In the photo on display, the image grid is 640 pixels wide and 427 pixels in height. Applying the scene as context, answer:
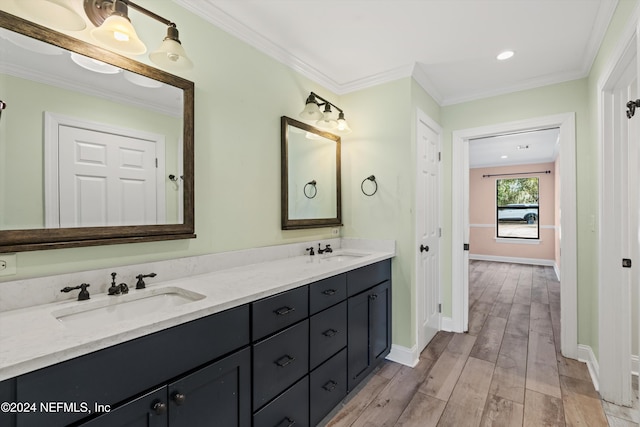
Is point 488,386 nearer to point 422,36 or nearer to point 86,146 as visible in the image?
point 422,36

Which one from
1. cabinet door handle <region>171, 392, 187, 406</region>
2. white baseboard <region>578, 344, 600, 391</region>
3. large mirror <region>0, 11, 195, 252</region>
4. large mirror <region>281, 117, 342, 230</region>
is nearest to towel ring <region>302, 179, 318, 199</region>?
large mirror <region>281, 117, 342, 230</region>

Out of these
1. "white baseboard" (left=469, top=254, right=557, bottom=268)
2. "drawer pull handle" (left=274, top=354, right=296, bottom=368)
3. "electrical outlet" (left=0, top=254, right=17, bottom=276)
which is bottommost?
"white baseboard" (left=469, top=254, right=557, bottom=268)

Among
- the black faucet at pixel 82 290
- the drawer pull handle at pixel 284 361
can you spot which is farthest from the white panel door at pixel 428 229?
the black faucet at pixel 82 290

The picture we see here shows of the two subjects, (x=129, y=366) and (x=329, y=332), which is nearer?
(x=129, y=366)

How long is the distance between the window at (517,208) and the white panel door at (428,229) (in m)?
5.12

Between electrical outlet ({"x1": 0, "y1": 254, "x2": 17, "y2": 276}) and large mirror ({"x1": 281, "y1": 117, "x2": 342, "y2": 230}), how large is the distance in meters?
1.44

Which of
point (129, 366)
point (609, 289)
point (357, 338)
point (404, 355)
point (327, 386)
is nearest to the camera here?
point (129, 366)

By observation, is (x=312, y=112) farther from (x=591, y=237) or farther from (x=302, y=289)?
(x=591, y=237)

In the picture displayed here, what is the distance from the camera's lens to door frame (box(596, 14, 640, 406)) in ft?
6.15

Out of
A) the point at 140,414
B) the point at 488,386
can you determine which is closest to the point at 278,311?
the point at 140,414

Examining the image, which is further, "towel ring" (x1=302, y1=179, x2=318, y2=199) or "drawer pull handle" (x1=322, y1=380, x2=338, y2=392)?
"towel ring" (x1=302, y1=179, x2=318, y2=199)

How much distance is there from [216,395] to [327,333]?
2.44ft

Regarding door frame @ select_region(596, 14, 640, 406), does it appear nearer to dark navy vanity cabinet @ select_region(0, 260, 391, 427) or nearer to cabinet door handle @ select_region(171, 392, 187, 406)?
dark navy vanity cabinet @ select_region(0, 260, 391, 427)

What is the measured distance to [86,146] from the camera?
1.30m
